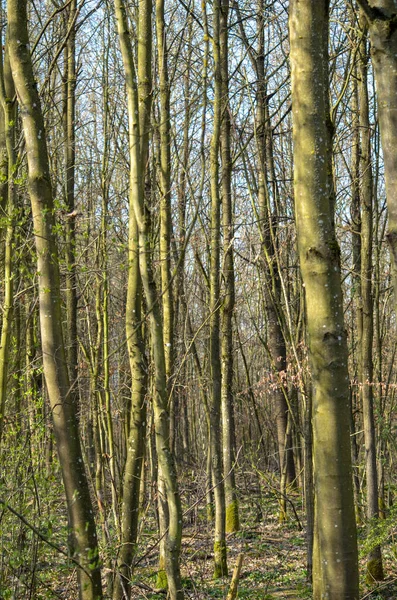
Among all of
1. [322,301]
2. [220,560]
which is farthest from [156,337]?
[220,560]

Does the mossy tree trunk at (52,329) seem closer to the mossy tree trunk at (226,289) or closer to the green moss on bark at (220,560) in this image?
the green moss on bark at (220,560)

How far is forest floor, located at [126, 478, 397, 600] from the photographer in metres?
7.91

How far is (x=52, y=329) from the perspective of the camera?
4996mm

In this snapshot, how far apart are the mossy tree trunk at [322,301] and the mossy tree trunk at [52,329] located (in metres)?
2.06

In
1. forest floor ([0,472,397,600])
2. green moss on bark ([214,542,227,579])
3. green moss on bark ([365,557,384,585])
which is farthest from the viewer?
green moss on bark ([214,542,227,579])

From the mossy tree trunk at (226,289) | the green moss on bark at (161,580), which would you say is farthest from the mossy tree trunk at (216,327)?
the green moss on bark at (161,580)

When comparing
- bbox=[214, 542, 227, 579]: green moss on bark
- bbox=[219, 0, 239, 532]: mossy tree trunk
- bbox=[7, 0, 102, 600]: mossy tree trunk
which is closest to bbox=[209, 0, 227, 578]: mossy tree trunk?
bbox=[214, 542, 227, 579]: green moss on bark

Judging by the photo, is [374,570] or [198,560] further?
[198,560]

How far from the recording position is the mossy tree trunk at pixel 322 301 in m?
2.92

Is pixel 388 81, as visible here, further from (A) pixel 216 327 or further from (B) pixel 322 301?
(A) pixel 216 327

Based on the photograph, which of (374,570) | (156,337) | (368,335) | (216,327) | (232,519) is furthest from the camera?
(232,519)

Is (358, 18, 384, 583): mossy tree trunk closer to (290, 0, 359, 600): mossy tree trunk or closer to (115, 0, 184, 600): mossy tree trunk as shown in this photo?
(115, 0, 184, 600): mossy tree trunk

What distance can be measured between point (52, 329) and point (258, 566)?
6.25 metres

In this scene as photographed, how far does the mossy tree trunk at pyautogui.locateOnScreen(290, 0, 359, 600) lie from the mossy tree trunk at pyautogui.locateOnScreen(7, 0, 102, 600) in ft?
6.77
